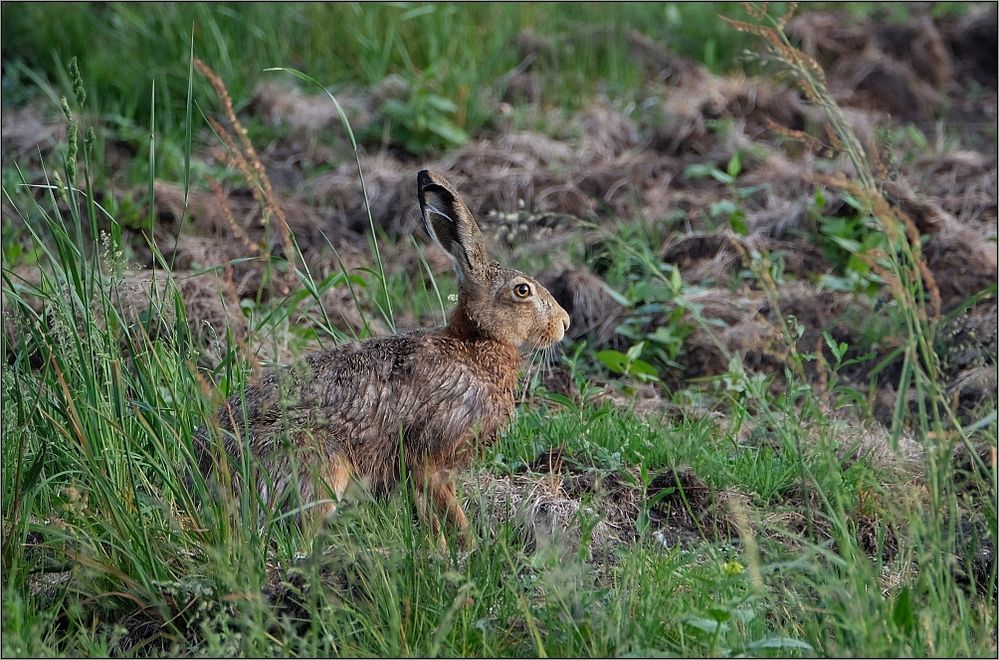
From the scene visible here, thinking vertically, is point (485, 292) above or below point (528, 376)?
above

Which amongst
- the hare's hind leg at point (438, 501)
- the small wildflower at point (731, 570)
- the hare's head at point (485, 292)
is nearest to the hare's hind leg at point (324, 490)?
the hare's hind leg at point (438, 501)

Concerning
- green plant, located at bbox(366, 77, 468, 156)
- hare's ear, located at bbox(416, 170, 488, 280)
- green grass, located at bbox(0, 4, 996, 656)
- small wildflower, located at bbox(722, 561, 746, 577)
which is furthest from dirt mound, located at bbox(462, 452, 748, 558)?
green plant, located at bbox(366, 77, 468, 156)

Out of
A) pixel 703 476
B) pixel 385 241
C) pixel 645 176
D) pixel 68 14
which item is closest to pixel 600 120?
pixel 645 176

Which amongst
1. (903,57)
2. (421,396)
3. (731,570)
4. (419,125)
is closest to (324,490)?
(421,396)

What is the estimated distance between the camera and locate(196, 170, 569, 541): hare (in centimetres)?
430

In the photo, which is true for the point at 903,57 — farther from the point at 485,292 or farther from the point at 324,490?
the point at 324,490

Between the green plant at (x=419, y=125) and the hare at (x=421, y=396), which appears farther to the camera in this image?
the green plant at (x=419, y=125)

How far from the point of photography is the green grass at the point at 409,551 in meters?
3.44

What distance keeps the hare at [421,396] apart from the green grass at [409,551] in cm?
16

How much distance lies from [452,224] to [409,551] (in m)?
1.49

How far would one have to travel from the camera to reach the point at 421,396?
462 centimetres

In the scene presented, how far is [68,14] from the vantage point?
32.7 feet

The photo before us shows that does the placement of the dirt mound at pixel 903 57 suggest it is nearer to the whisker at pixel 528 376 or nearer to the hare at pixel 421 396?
the whisker at pixel 528 376

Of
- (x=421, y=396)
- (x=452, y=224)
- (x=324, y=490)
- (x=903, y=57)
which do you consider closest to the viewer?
(x=324, y=490)
